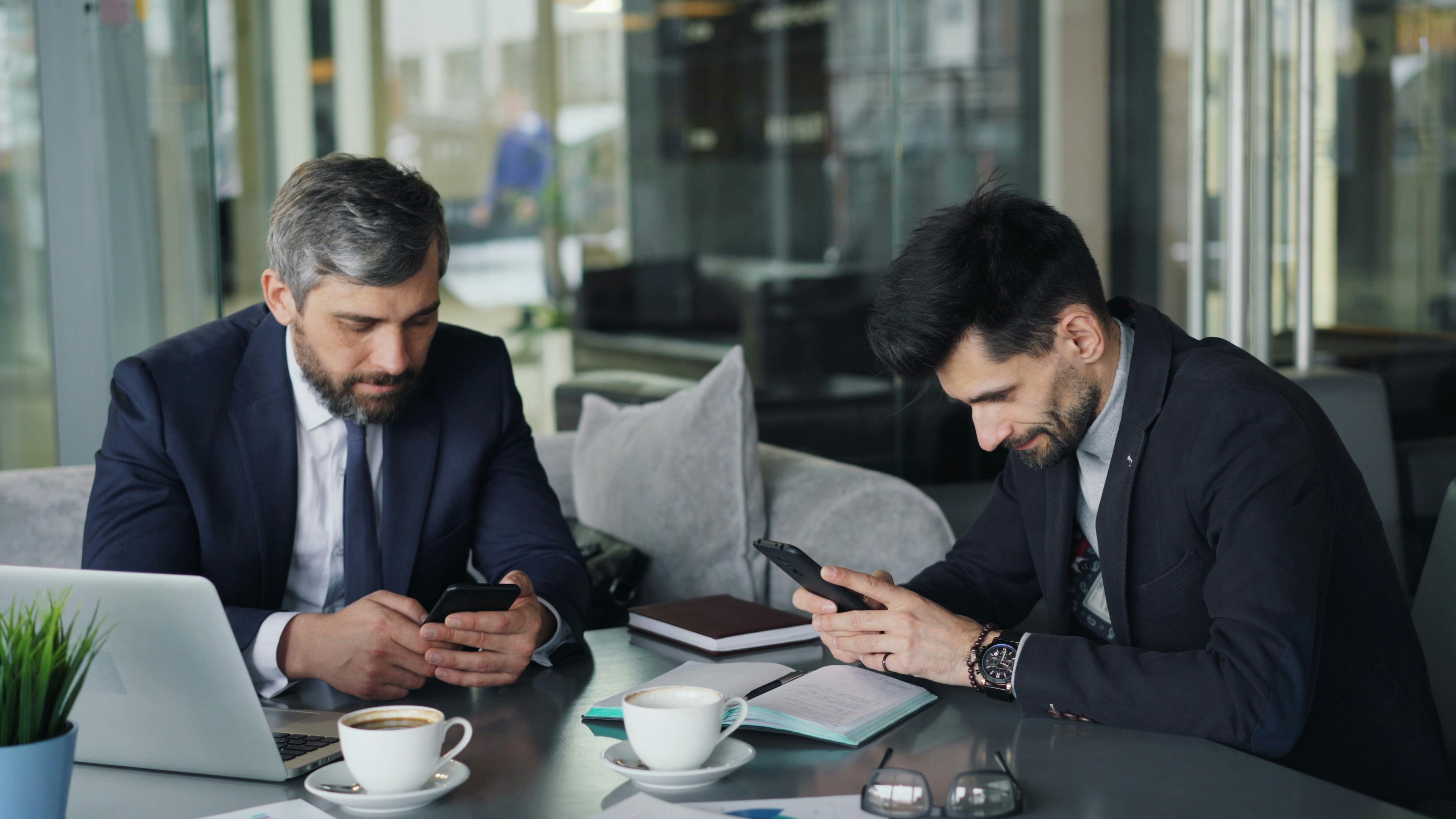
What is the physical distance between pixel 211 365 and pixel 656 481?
954 mm

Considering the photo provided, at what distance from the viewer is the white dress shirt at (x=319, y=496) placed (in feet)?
6.37

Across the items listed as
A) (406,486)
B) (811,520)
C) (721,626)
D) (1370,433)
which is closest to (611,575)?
(811,520)

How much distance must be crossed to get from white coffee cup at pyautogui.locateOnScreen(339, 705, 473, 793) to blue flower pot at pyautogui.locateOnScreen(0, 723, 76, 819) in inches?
8.8

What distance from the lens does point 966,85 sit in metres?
6.57

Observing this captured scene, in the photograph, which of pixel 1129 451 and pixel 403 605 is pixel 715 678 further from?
pixel 1129 451

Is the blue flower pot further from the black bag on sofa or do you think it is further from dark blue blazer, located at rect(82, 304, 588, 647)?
the black bag on sofa

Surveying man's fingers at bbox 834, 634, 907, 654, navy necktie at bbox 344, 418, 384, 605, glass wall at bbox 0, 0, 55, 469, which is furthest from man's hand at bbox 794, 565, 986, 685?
glass wall at bbox 0, 0, 55, 469

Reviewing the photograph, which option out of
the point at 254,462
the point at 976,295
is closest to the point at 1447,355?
the point at 976,295

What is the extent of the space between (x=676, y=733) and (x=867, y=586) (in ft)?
1.44

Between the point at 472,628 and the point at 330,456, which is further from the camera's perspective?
the point at 330,456

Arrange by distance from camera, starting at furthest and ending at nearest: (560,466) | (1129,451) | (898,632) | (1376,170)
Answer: (1376,170), (560,466), (1129,451), (898,632)

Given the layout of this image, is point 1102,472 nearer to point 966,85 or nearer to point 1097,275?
point 1097,275

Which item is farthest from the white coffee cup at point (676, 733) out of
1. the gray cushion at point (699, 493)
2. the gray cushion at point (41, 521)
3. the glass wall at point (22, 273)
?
the glass wall at point (22, 273)

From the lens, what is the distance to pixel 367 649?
1520 millimetres
